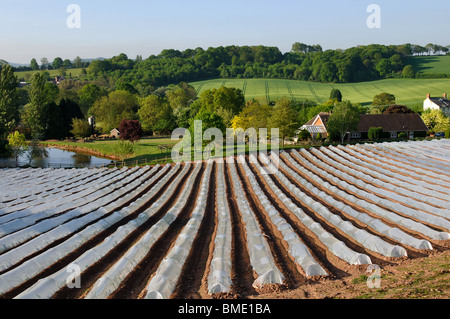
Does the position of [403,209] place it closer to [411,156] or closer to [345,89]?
[411,156]

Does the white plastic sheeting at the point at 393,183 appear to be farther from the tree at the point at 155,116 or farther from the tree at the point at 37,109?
the tree at the point at 37,109

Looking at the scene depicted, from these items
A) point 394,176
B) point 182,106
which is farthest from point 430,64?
point 394,176

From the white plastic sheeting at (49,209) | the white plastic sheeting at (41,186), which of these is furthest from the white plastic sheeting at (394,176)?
the white plastic sheeting at (41,186)

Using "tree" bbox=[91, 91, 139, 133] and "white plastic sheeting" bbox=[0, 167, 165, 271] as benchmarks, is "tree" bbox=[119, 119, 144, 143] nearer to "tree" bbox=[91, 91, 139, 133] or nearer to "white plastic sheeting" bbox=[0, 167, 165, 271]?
"tree" bbox=[91, 91, 139, 133]

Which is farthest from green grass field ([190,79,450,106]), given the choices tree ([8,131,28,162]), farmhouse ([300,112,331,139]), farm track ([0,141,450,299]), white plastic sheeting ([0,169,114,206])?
farm track ([0,141,450,299])

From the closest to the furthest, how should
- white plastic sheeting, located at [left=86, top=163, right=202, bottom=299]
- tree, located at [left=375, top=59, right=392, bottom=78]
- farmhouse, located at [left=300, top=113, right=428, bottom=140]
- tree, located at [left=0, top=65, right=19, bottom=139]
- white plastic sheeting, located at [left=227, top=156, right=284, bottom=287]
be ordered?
white plastic sheeting, located at [left=86, top=163, right=202, bottom=299]
white plastic sheeting, located at [left=227, top=156, right=284, bottom=287]
farmhouse, located at [left=300, top=113, right=428, bottom=140]
tree, located at [left=0, top=65, right=19, bottom=139]
tree, located at [left=375, top=59, right=392, bottom=78]
